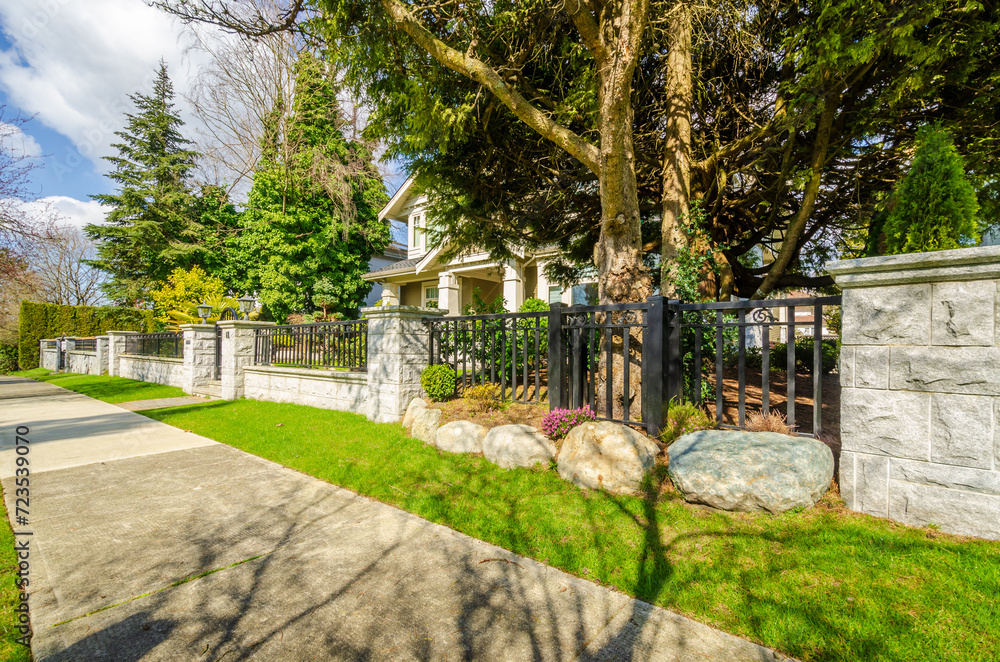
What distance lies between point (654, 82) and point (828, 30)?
2.84 metres

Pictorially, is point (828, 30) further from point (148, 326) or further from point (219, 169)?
point (148, 326)

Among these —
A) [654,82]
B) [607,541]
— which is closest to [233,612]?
[607,541]

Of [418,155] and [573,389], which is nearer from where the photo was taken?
[573,389]

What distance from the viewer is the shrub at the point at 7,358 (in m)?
20.2

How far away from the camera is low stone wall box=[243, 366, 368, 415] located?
7.46 metres

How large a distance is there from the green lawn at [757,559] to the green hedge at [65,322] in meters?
23.4

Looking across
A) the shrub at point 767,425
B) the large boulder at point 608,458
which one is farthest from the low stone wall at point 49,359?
the shrub at point 767,425

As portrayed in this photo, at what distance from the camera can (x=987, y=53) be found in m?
4.51

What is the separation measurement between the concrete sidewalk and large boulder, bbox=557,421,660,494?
1.26 m

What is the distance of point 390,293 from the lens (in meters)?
17.5

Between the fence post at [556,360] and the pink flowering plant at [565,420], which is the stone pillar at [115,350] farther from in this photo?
the pink flowering plant at [565,420]

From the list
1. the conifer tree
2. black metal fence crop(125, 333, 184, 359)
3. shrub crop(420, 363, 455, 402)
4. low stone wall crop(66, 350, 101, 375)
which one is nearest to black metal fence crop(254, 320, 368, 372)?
shrub crop(420, 363, 455, 402)

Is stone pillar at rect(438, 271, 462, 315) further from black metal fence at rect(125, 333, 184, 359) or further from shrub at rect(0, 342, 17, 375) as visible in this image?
shrub at rect(0, 342, 17, 375)

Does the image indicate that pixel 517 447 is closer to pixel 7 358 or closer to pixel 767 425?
pixel 767 425
